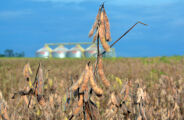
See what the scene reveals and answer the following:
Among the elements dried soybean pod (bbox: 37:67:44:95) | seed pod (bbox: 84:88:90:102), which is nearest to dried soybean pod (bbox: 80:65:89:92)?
seed pod (bbox: 84:88:90:102)

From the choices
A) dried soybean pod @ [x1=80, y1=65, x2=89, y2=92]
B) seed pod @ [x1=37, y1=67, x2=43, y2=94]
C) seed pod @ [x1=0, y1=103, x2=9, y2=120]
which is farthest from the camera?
seed pod @ [x1=0, y1=103, x2=9, y2=120]

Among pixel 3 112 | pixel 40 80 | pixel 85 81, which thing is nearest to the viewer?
pixel 85 81

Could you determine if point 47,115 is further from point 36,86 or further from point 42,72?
point 42,72

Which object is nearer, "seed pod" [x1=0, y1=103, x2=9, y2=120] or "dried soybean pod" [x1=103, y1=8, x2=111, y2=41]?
"dried soybean pod" [x1=103, y1=8, x2=111, y2=41]

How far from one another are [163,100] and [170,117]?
83cm

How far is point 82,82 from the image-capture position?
86 centimetres

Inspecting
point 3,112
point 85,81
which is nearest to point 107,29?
point 85,81

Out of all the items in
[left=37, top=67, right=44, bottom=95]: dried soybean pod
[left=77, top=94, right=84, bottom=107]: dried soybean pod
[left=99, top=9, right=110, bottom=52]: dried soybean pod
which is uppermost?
[left=99, top=9, right=110, bottom=52]: dried soybean pod

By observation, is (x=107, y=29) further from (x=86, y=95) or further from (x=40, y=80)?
(x=40, y=80)

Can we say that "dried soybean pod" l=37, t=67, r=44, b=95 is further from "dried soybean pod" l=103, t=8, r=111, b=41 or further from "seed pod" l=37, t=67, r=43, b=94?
"dried soybean pod" l=103, t=8, r=111, b=41

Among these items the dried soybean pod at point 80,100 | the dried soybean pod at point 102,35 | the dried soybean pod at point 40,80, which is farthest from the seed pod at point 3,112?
the dried soybean pod at point 102,35

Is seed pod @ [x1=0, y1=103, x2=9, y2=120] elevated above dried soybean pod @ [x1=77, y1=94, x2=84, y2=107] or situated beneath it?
situated beneath

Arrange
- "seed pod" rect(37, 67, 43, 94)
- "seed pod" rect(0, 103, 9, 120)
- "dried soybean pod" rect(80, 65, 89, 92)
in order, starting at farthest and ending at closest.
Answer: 1. "seed pod" rect(0, 103, 9, 120)
2. "seed pod" rect(37, 67, 43, 94)
3. "dried soybean pod" rect(80, 65, 89, 92)

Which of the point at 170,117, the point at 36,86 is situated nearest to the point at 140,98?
the point at 36,86
